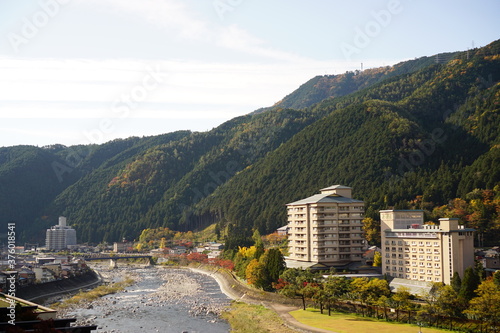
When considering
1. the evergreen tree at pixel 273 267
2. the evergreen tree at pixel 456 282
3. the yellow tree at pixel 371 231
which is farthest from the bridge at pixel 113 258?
the evergreen tree at pixel 456 282

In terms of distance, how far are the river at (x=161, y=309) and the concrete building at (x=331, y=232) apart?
16532mm

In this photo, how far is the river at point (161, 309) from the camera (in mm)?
69188

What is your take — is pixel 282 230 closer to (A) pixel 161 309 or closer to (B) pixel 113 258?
(B) pixel 113 258

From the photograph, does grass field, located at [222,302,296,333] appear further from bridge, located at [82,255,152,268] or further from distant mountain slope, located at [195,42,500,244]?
bridge, located at [82,255,152,268]

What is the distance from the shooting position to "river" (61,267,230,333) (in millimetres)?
69188

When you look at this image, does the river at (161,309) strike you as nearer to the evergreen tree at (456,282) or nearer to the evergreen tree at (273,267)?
the evergreen tree at (273,267)

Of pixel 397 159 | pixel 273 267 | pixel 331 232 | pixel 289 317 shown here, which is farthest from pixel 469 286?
pixel 397 159

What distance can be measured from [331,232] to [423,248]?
1972 cm

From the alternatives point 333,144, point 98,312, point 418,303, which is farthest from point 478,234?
point 333,144

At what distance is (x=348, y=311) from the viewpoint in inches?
2768

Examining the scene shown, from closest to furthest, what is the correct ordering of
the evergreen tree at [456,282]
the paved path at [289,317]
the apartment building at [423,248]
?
the paved path at [289,317] → the evergreen tree at [456,282] → the apartment building at [423,248]

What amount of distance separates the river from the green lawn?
10.3 meters

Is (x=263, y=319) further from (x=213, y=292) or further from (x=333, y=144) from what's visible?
(x=333, y=144)

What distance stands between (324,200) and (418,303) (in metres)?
28.7
